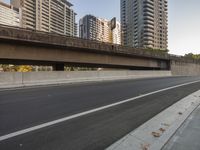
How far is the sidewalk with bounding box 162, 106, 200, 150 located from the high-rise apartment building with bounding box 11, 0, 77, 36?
498 ft

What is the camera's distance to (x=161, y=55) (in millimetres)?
52344

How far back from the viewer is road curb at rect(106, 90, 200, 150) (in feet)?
16.4

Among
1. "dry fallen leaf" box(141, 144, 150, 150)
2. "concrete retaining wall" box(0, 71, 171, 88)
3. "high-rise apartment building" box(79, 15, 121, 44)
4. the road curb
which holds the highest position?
"high-rise apartment building" box(79, 15, 121, 44)

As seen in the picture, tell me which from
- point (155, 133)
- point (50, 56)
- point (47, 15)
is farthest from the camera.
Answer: point (47, 15)

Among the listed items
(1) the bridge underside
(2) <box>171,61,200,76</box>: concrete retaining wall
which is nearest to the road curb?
(1) the bridge underside

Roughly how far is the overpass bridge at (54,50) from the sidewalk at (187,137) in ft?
64.2

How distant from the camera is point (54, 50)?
93.4 ft

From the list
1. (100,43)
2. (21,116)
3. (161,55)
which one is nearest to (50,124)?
(21,116)

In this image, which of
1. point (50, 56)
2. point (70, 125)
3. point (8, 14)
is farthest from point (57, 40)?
point (8, 14)

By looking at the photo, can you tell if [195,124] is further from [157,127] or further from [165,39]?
[165,39]

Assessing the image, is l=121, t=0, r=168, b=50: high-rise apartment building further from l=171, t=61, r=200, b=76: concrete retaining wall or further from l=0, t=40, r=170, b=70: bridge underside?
l=0, t=40, r=170, b=70: bridge underside

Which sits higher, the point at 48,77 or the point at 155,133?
the point at 48,77

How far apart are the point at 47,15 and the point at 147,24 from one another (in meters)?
70.3

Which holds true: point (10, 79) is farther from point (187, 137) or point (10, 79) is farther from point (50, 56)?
point (187, 137)
